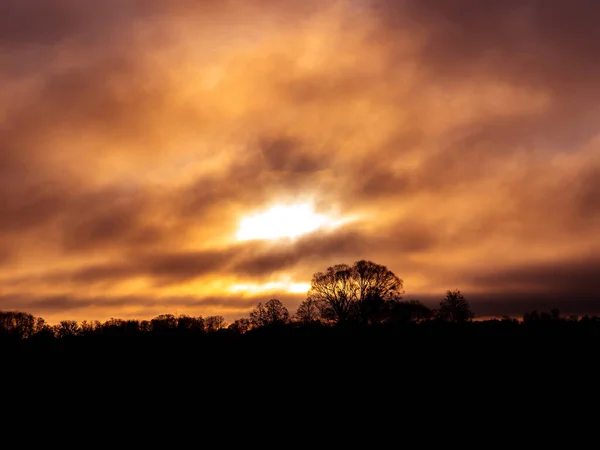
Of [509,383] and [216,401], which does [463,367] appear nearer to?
[509,383]

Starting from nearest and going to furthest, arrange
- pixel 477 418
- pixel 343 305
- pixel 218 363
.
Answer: pixel 477 418
pixel 218 363
pixel 343 305

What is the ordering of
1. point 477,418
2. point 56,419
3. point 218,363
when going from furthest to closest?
point 218,363, point 56,419, point 477,418

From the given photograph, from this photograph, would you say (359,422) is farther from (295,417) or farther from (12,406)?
(12,406)

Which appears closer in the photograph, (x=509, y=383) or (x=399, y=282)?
(x=509, y=383)

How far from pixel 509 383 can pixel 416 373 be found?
3911mm

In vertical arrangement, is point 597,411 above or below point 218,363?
below

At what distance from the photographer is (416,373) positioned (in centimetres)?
2089

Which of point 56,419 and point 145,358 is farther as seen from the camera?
point 145,358

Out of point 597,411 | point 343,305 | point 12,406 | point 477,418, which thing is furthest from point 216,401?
point 343,305

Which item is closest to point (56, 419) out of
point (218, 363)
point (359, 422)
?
point (218, 363)

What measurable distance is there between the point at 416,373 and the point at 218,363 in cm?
970

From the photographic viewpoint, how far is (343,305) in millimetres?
93062

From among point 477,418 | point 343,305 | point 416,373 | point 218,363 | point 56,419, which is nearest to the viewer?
point 477,418

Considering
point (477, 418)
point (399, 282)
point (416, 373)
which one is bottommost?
point (477, 418)
